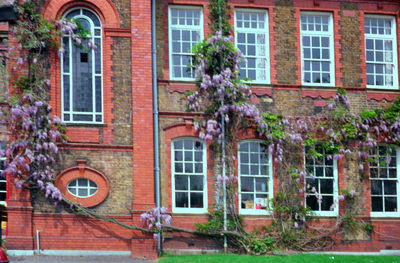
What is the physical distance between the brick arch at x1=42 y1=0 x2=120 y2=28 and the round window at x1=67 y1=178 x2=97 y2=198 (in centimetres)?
458

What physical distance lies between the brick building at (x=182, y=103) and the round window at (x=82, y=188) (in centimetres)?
3

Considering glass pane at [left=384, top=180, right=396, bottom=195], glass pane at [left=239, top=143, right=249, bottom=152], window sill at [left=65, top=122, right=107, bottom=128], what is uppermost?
window sill at [left=65, top=122, right=107, bottom=128]

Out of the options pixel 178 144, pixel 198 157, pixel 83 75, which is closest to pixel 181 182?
pixel 198 157

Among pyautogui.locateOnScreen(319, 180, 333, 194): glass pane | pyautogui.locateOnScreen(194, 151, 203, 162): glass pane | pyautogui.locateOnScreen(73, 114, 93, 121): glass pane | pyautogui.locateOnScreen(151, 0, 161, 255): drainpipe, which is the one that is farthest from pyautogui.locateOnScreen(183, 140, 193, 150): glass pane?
pyautogui.locateOnScreen(319, 180, 333, 194): glass pane

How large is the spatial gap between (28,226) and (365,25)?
1222 centimetres

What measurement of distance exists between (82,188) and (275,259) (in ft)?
18.8

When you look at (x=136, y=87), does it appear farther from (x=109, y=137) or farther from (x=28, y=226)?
(x=28, y=226)

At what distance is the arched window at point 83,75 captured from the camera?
17688 millimetres

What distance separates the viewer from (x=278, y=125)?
18719 millimetres

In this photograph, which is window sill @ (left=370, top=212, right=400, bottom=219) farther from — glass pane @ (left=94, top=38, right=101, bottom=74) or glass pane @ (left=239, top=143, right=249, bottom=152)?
glass pane @ (left=94, top=38, right=101, bottom=74)

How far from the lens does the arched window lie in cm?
1769

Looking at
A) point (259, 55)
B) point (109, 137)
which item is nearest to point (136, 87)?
point (109, 137)

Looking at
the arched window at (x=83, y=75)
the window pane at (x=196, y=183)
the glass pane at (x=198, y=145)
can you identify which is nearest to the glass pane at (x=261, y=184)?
the window pane at (x=196, y=183)

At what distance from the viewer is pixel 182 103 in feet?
60.2
